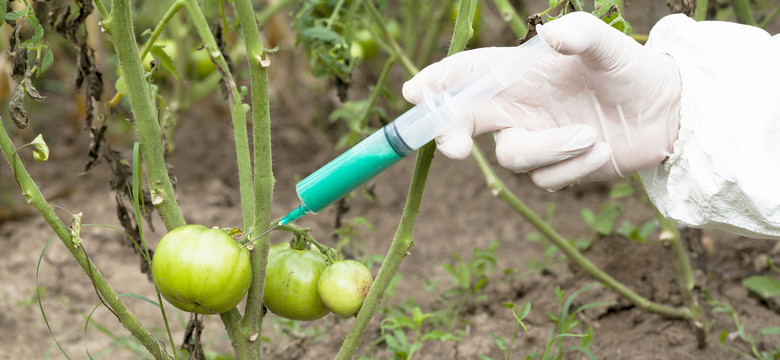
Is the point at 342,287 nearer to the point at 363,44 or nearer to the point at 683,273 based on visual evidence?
the point at 683,273

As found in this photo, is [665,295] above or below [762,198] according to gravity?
below

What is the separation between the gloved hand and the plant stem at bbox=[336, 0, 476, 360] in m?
A: 0.03

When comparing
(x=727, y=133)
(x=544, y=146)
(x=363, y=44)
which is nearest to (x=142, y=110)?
(x=544, y=146)

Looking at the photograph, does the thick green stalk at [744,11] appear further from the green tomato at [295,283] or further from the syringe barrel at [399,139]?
the green tomato at [295,283]

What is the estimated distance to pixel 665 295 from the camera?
158 centimetres

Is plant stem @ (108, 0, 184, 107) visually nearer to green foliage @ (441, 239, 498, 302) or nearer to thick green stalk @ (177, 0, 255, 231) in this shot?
thick green stalk @ (177, 0, 255, 231)

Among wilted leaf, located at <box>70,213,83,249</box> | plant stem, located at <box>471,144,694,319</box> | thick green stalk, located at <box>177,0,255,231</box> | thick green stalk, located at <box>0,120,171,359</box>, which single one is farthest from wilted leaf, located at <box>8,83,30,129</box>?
plant stem, located at <box>471,144,694,319</box>

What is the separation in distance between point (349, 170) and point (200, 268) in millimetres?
222

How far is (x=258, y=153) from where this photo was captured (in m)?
0.92

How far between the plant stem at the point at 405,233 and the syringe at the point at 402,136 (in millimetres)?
39

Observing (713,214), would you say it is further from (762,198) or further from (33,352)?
(33,352)

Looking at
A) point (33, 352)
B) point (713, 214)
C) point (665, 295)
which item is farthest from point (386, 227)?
point (713, 214)

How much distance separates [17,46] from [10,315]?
3.51 ft

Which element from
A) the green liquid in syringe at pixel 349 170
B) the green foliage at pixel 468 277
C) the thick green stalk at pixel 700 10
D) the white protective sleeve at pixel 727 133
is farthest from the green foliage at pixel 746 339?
the green liquid in syringe at pixel 349 170
